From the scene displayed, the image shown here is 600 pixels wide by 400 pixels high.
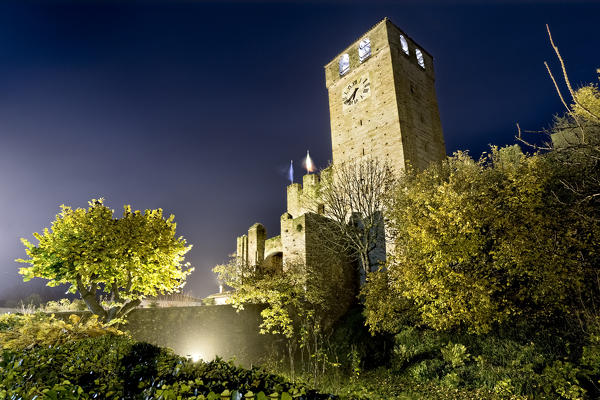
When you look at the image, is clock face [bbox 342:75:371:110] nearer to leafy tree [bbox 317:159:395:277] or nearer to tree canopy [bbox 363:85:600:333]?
leafy tree [bbox 317:159:395:277]

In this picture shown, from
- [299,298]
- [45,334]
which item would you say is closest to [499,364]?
[299,298]

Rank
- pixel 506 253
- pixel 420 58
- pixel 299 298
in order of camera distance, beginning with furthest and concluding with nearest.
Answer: pixel 420 58, pixel 299 298, pixel 506 253

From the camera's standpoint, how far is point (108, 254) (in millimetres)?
9531

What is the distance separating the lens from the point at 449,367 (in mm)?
9797

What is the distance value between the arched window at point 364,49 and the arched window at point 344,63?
1.20 metres

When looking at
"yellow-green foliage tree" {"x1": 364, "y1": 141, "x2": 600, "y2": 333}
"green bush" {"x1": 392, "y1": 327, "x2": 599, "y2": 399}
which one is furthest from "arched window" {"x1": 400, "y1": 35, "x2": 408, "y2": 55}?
"green bush" {"x1": 392, "y1": 327, "x2": 599, "y2": 399}

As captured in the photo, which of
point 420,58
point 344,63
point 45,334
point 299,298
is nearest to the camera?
point 45,334

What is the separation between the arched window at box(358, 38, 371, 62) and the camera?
78.0 feet

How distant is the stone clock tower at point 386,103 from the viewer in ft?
67.0

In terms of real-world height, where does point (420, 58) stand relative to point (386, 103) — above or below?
above

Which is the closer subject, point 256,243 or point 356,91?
point 256,243

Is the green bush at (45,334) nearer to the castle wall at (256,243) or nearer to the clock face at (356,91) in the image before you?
the castle wall at (256,243)

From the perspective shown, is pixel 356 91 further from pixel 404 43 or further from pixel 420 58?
pixel 420 58

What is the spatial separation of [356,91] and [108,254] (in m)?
20.1
